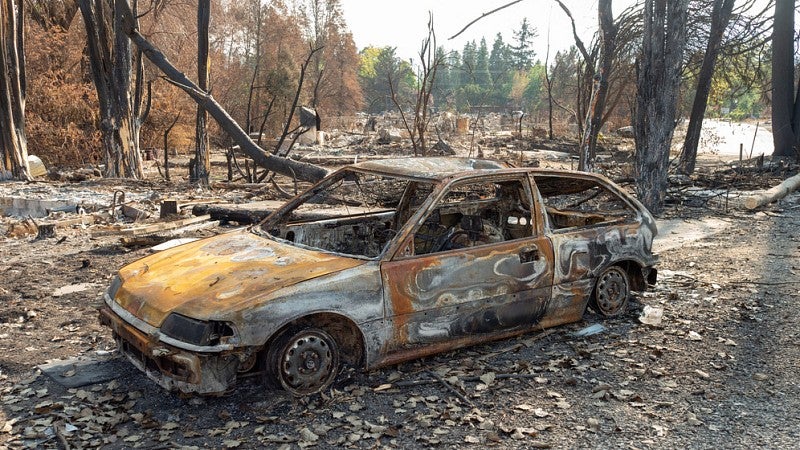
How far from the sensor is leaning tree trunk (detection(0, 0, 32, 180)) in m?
16.7

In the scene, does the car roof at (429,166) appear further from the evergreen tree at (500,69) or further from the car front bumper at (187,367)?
the evergreen tree at (500,69)

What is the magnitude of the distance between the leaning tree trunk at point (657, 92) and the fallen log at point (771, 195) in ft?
5.93

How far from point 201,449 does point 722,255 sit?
7191 mm

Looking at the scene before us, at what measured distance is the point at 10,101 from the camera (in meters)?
16.9

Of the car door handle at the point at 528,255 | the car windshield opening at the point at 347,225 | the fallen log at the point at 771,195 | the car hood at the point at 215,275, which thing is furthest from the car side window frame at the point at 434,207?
the fallen log at the point at 771,195

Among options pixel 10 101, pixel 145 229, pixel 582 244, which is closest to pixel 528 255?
pixel 582 244

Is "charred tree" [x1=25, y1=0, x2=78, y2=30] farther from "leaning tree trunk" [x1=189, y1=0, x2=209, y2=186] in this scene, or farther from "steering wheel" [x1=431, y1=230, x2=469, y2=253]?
"steering wheel" [x1=431, y1=230, x2=469, y2=253]

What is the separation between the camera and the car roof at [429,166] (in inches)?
195

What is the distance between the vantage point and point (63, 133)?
2248 centimetres

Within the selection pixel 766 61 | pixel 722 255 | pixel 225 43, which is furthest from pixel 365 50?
pixel 722 255

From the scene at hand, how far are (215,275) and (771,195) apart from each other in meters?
12.1

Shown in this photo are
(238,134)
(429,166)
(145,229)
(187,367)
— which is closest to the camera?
(187,367)

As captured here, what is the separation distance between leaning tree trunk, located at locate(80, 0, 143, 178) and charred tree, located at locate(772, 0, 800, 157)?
2068cm

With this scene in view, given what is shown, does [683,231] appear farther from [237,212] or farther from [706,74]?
[706,74]
